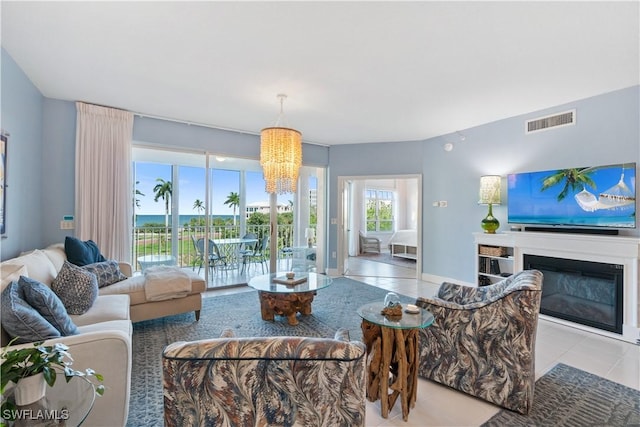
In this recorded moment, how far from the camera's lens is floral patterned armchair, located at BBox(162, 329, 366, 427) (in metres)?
0.97

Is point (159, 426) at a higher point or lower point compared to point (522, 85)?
lower

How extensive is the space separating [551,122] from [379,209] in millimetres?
6365

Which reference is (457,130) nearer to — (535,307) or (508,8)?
(508,8)

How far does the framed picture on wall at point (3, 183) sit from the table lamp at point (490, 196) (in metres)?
5.37

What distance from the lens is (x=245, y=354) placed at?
0.98 metres

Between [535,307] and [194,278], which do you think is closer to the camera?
[535,307]

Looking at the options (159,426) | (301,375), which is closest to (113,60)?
(159,426)

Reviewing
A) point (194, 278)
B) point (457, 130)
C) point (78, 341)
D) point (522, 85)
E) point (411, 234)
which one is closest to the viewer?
point (78, 341)

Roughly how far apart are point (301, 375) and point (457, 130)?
16.4 feet

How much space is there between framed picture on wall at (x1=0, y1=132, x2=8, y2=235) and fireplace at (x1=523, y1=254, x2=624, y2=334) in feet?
18.4

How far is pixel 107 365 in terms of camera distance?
5.49 ft

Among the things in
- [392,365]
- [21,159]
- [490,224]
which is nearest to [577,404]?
[392,365]

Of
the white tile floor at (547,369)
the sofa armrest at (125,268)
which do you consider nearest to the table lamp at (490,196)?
the white tile floor at (547,369)

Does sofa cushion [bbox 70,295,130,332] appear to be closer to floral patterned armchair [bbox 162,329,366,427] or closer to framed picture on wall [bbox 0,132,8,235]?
framed picture on wall [bbox 0,132,8,235]
